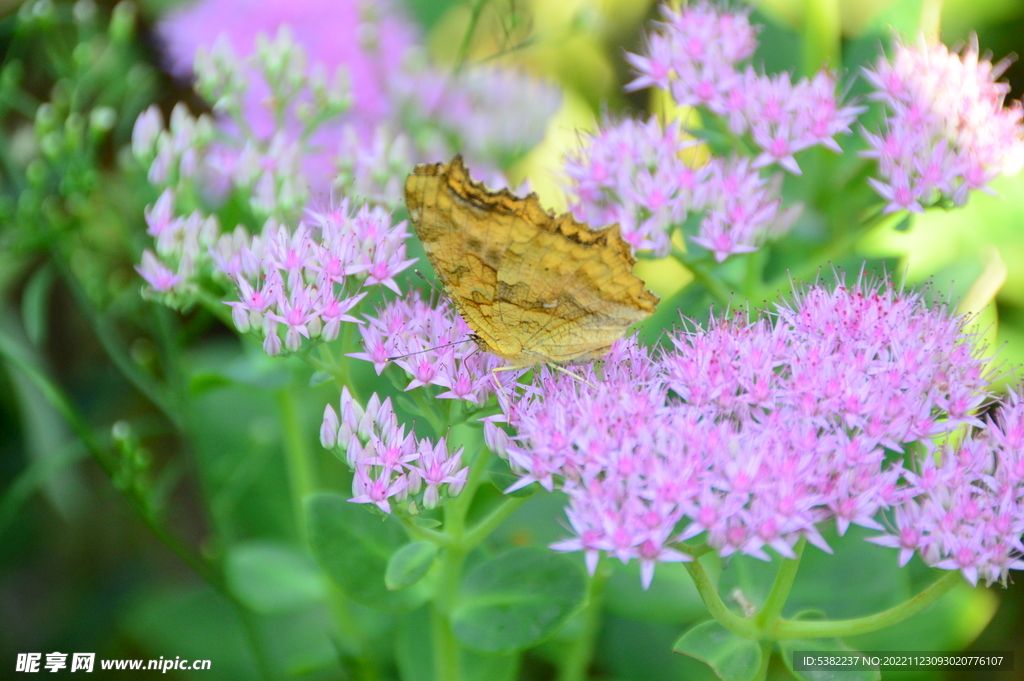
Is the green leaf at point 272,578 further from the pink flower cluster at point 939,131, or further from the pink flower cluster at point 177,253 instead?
the pink flower cluster at point 939,131

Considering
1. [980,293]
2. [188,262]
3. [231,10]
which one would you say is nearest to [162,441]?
[231,10]

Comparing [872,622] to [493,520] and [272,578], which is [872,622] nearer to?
[493,520]

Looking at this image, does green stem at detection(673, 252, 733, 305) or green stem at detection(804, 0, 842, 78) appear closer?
green stem at detection(673, 252, 733, 305)

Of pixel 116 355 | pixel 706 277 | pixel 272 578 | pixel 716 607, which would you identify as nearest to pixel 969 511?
pixel 716 607

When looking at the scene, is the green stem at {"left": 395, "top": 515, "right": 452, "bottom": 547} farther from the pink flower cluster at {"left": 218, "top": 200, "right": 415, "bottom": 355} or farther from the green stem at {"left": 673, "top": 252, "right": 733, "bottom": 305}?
the green stem at {"left": 673, "top": 252, "right": 733, "bottom": 305}

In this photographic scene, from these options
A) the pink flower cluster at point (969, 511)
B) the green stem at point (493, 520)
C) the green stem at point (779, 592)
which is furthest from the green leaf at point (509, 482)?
the pink flower cluster at point (969, 511)

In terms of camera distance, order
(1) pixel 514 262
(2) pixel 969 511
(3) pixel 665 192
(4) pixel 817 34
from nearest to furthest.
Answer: (2) pixel 969 511 < (1) pixel 514 262 < (3) pixel 665 192 < (4) pixel 817 34

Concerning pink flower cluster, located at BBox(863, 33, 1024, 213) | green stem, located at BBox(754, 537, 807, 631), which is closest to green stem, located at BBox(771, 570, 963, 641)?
green stem, located at BBox(754, 537, 807, 631)
